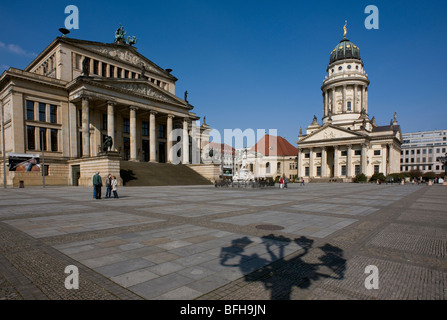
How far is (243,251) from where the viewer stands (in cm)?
552

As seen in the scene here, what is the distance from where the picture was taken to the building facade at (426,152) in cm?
11175

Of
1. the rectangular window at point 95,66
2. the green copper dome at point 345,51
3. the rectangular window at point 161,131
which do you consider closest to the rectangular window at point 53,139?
the rectangular window at point 95,66

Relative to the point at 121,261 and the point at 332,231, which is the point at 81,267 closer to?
the point at 121,261

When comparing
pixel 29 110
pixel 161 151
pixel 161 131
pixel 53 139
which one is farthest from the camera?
pixel 161 131

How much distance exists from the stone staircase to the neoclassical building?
317 cm

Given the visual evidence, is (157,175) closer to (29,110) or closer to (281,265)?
(29,110)

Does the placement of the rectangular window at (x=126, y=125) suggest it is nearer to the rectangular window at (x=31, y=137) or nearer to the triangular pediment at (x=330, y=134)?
the rectangular window at (x=31, y=137)

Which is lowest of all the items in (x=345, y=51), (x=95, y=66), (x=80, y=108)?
(x=80, y=108)

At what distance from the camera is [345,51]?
82.7m

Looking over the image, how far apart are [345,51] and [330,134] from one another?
103 ft

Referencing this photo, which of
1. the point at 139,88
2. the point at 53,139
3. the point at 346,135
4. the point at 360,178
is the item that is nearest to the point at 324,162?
the point at 346,135

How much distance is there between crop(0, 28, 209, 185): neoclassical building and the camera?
1442 inches

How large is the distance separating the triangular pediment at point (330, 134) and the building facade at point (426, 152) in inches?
2763

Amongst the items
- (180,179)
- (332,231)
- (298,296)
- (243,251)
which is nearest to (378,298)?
(298,296)
